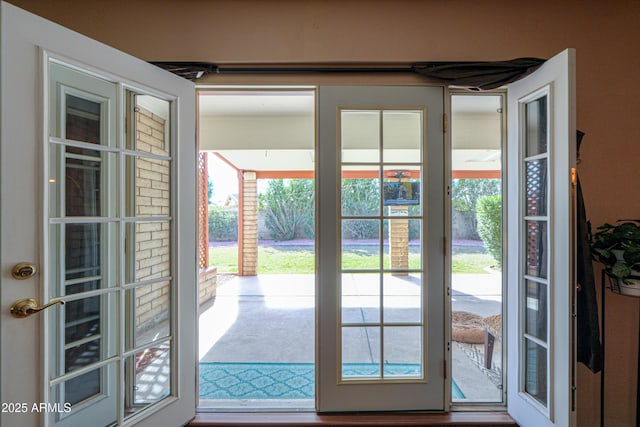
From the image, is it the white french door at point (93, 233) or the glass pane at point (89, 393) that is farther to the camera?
the glass pane at point (89, 393)

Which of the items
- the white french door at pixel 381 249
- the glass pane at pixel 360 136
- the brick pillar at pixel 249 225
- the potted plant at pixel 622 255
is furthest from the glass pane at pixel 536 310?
the brick pillar at pixel 249 225

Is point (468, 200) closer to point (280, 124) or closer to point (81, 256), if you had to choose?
point (280, 124)

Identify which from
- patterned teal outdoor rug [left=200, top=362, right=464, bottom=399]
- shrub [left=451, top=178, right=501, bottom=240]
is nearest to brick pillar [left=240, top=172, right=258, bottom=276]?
patterned teal outdoor rug [left=200, top=362, right=464, bottom=399]

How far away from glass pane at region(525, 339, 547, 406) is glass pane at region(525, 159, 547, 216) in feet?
2.33

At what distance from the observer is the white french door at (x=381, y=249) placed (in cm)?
168

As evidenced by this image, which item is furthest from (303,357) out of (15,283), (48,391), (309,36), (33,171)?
(309,36)

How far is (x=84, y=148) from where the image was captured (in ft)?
4.17

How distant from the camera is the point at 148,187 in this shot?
1.51m

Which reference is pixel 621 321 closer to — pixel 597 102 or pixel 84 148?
pixel 597 102

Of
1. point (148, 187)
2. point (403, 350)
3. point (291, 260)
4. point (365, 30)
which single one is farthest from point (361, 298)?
point (291, 260)

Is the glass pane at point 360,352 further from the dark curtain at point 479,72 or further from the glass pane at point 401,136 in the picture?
the dark curtain at point 479,72

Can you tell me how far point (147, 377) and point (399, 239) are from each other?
1.61 m

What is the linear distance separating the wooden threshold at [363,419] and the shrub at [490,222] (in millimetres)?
3178

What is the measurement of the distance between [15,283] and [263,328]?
2764 mm
